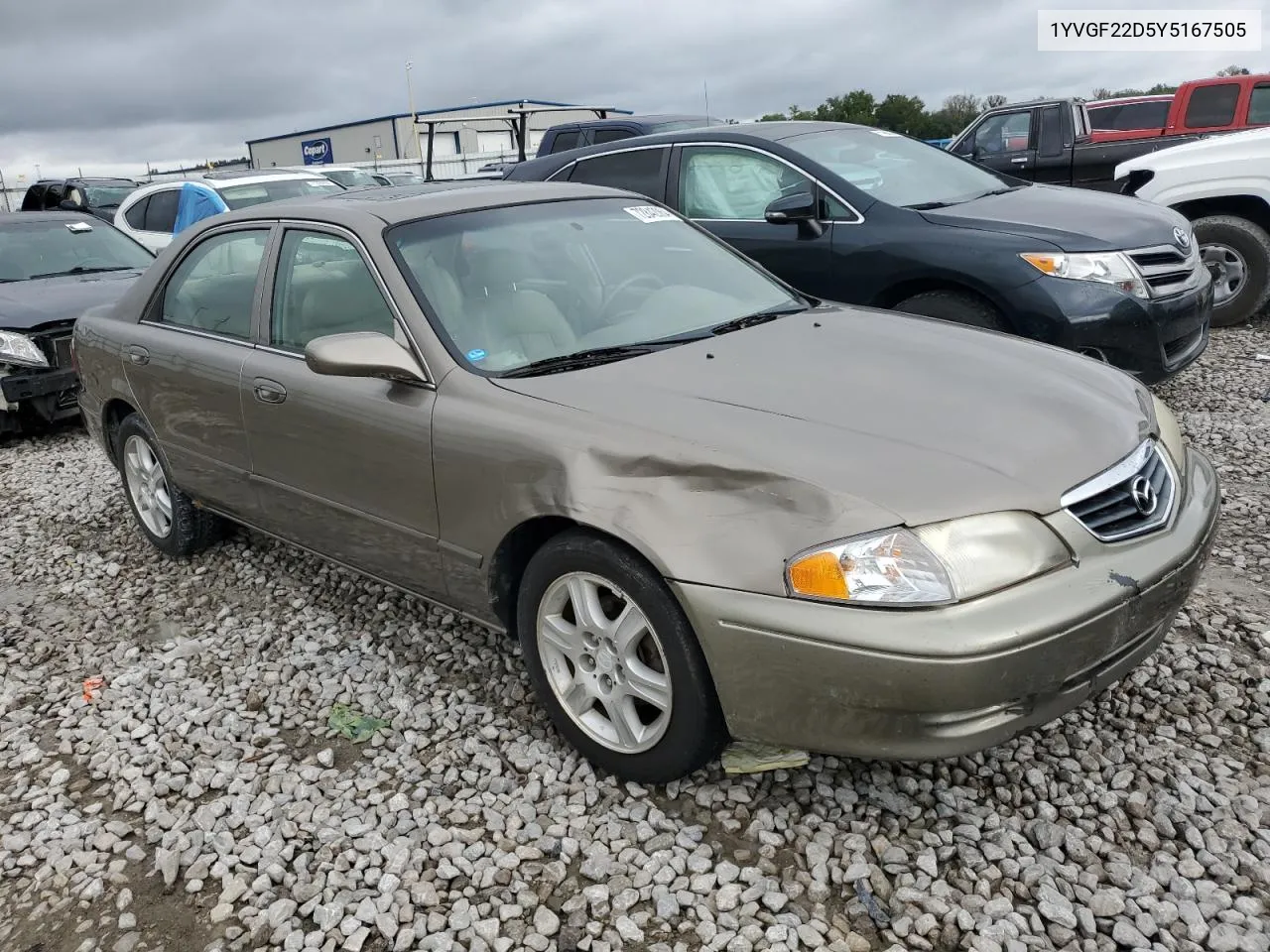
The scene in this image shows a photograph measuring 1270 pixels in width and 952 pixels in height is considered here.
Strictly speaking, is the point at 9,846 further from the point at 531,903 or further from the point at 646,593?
the point at 646,593

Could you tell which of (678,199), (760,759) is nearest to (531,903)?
(760,759)

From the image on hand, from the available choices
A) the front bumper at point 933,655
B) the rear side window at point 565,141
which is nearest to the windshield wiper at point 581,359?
the front bumper at point 933,655

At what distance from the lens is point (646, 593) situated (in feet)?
8.08

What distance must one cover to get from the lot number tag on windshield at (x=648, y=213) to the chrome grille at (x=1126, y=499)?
198 centimetres

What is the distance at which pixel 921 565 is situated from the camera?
86.5 inches

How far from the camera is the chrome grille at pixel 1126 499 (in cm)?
239

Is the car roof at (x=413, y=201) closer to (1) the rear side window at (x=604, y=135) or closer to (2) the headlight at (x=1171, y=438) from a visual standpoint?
(2) the headlight at (x=1171, y=438)

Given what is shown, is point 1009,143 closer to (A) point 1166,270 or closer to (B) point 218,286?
(A) point 1166,270

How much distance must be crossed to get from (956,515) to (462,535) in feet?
4.68

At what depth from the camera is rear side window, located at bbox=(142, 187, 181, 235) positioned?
10.8 meters

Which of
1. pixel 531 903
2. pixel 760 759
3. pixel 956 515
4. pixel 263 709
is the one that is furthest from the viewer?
pixel 263 709

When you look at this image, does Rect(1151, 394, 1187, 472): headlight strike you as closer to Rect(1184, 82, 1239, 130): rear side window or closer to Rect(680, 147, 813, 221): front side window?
Rect(680, 147, 813, 221): front side window

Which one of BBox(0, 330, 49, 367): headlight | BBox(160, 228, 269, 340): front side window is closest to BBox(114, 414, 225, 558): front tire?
BBox(160, 228, 269, 340): front side window

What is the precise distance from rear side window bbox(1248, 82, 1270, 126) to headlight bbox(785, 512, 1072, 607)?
40.3 feet
